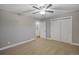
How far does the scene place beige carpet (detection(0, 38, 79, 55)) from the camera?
8.59 feet

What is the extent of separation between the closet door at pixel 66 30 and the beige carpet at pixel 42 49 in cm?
14

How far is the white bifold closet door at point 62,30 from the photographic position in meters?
2.58

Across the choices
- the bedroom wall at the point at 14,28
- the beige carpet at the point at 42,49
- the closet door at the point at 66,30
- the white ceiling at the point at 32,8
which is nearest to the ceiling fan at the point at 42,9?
the white ceiling at the point at 32,8

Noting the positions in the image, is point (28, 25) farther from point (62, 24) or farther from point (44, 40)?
point (62, 24)

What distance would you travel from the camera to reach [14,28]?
2635mm

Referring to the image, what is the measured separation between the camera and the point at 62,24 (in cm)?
262

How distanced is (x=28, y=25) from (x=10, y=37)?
0.49m

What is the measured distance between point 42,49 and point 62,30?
2.06 ft

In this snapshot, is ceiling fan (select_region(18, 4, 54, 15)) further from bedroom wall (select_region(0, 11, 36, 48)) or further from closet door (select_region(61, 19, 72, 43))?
closet door (select_region(61, 19, 72, 43))

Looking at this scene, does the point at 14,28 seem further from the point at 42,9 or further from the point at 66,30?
the point at 66,30

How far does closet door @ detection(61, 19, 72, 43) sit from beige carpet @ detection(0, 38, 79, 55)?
0.47 ft

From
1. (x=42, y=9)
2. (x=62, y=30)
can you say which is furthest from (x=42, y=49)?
(x=42, y=9)

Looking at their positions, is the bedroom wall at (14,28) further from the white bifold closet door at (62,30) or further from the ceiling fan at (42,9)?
the white bifold closet door at (62,30)
